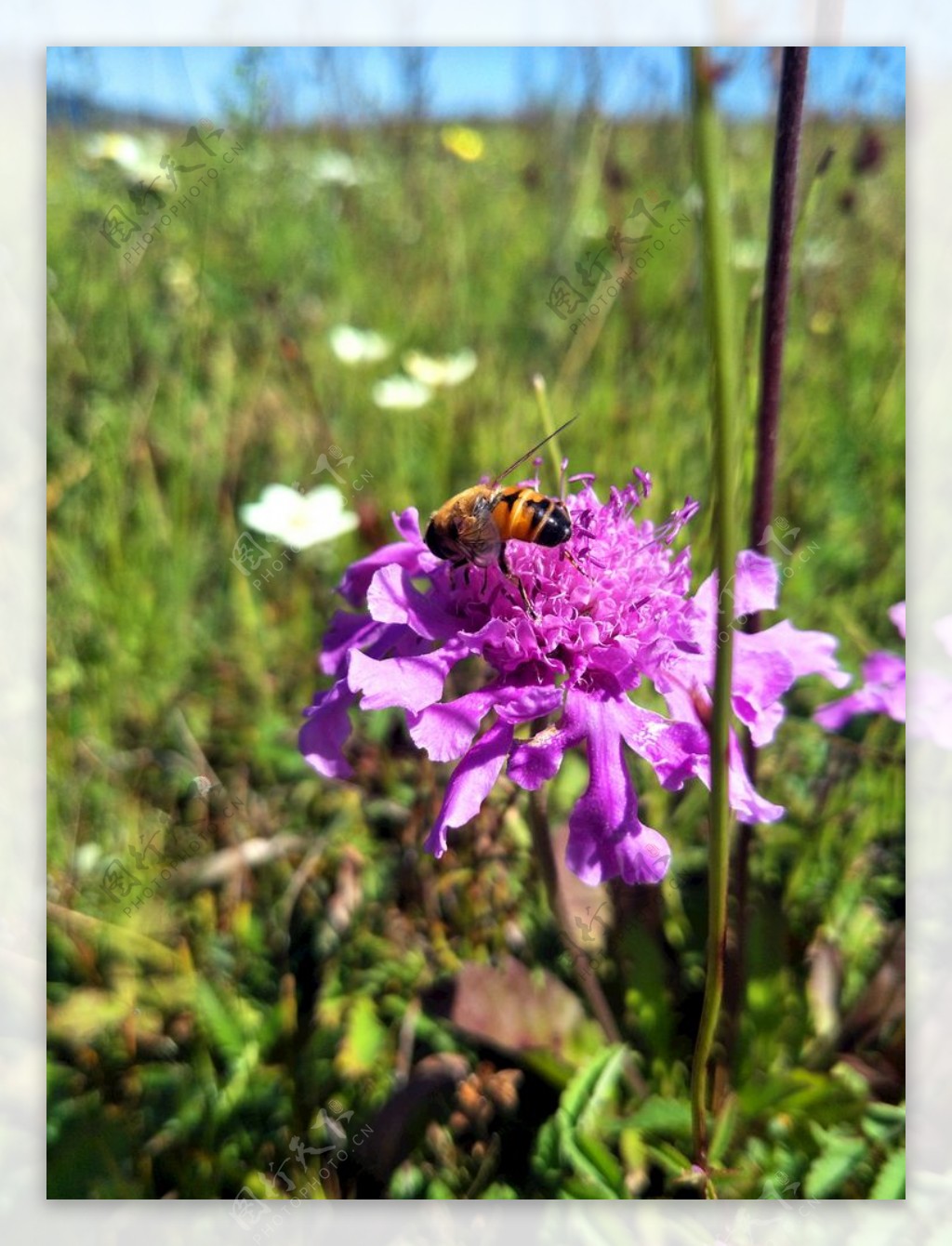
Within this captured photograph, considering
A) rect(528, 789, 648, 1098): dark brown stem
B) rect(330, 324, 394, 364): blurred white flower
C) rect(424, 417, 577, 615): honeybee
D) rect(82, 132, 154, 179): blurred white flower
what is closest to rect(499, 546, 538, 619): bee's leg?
rect(424, 417, 577, 615): honeybee

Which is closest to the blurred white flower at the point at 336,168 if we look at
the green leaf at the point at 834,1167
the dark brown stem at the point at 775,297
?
the dark brown stem at the point at 775,297

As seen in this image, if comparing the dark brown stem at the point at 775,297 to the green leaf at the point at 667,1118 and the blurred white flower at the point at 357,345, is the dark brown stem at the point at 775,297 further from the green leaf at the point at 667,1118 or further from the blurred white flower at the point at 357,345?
the blurred white flower at the point at 357,345

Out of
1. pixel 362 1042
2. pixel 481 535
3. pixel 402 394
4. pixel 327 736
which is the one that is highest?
pixel 402 394

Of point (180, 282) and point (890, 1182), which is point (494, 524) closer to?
point (890, 1182)

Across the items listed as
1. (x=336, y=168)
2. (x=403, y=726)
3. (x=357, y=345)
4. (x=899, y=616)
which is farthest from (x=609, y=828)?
(x=336, y=168)

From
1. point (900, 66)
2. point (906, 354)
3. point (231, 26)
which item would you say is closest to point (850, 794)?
point (906, 354)

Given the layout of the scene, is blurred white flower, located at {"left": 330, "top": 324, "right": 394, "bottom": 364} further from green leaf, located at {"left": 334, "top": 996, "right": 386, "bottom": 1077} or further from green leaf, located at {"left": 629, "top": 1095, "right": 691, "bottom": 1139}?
green leaf, located at {"left": 629, "top": 1095, "right": 691, "bottom": 1139}
